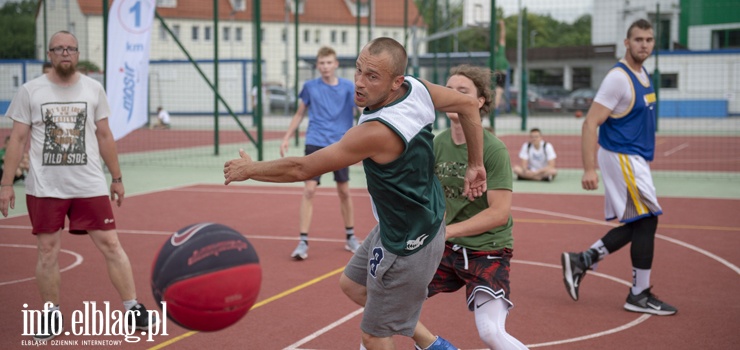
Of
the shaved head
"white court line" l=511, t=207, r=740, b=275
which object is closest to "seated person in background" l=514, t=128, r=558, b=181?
"white court line" l=511, t=207, r=740, b=275

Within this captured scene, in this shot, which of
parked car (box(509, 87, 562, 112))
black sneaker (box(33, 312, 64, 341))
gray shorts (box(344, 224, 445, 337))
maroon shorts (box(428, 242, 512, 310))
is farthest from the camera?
parked car (box(509, 87, 562, 112))

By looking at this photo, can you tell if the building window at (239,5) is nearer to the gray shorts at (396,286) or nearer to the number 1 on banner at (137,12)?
the number 1 on banner at (137,12)

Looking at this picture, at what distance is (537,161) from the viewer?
15.6 m

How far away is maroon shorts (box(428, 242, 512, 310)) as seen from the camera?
4473 mm

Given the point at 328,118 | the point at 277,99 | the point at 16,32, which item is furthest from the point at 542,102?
the point at 328,118

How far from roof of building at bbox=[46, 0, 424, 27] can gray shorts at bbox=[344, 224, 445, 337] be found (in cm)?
3919

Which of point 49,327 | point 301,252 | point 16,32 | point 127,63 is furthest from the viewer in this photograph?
point 16,32

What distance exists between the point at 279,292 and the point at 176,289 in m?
3.38

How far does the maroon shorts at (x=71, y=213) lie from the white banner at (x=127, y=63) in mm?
7804

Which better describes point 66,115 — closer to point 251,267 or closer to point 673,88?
point 251,267

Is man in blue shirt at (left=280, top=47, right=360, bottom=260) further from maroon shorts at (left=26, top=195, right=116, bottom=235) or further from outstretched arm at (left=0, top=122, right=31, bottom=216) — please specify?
outstretched arm at (left=0, top=122, right=31, bottom=216)

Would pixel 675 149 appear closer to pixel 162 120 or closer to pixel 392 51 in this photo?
pixel 162 120

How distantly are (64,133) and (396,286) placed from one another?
3104mm

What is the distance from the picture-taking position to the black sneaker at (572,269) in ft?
22.1
